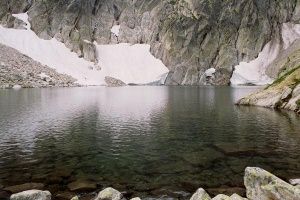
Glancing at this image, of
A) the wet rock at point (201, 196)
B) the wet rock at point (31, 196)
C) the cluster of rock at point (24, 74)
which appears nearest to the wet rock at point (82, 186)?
the wet rock at point (31, 196)

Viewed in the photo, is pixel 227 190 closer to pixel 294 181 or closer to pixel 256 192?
pixel 256 192

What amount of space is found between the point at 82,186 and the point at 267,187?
12.2 metres

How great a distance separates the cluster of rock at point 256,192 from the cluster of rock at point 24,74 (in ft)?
447

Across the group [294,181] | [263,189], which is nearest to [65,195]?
[263,189]

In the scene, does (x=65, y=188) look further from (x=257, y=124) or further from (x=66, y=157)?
(x=257, y=124)

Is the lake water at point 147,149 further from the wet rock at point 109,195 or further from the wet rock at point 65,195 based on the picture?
the wet rock at point 109,195

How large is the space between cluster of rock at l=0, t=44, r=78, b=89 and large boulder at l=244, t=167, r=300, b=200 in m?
141

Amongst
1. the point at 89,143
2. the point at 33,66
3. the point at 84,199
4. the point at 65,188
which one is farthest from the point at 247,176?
the point at 33,66

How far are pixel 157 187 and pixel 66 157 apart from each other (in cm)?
1141

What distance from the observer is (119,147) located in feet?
122

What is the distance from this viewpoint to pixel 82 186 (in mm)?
25578

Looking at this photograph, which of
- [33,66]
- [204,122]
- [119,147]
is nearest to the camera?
→ [119,147]

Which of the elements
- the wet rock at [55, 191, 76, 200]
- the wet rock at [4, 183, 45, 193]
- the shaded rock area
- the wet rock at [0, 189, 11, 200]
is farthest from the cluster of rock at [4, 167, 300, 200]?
the shaded rock area

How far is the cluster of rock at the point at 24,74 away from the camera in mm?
157925
